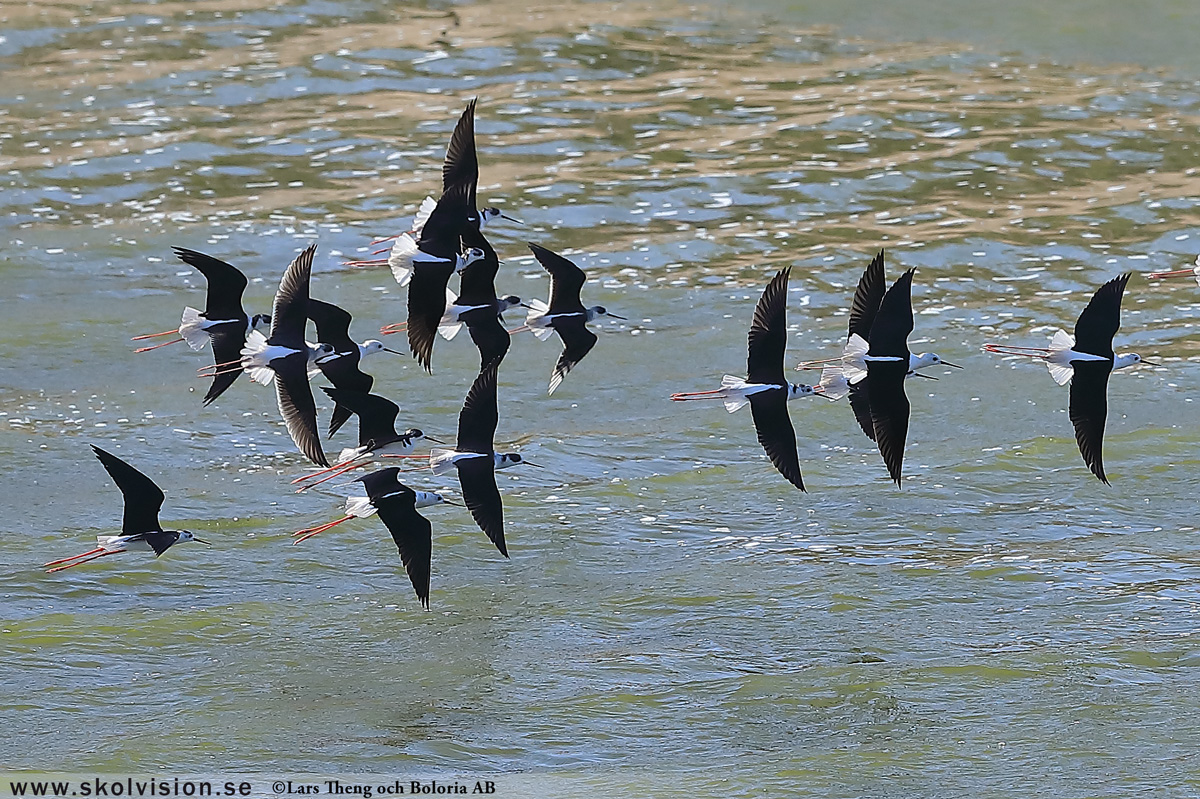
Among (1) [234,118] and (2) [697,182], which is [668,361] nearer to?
(2) [697,182]

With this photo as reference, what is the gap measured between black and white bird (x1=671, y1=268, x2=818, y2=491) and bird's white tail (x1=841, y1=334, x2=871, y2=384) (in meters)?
0.14

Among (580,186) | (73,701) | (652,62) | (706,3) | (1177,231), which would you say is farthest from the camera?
(706,3)

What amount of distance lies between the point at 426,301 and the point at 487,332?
1.48 feet

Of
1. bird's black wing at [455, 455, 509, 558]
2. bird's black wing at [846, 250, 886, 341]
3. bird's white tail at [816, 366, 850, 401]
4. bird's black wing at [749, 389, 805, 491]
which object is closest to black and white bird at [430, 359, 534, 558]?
bird's black wing at [455, 455, 509, 558]

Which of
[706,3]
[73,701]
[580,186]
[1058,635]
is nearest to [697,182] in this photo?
[580,186]

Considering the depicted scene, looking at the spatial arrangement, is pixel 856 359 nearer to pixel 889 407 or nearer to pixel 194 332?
pixel 889 407

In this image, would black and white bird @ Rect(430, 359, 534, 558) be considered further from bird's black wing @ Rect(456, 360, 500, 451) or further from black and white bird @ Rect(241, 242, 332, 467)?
black and white bird @ Rect(241, 242, 332, 467)

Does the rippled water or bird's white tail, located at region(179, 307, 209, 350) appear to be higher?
bird's white tail, located at region(179, 307, 209, 350)

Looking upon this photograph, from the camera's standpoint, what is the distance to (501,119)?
14898 millimetres

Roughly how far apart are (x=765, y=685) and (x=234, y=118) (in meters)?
9.52

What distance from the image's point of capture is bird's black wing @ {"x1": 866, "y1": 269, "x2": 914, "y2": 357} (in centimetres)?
589

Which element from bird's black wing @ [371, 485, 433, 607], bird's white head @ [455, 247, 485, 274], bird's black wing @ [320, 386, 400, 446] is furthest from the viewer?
bird's black wing @ [320, 386, 400, 446]

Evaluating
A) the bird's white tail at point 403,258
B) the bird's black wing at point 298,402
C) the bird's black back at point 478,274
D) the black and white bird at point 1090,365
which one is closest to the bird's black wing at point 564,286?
the bird's black back at point 478,274

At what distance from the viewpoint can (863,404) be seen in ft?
21.0
